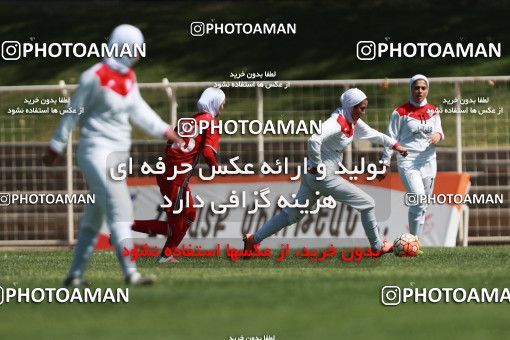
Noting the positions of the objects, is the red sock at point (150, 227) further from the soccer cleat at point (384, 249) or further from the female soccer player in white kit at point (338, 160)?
the soccer cleat at point (384, 249)

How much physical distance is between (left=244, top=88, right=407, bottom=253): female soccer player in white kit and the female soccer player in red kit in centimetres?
97

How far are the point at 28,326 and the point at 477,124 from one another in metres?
13.7

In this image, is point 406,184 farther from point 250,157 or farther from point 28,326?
point 28,326

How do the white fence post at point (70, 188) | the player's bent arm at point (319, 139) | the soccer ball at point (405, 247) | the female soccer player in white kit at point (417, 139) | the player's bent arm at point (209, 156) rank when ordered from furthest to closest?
the white fence post at point (70, 188), the female soccer player in white kit at point (417, 139), the soccer ball at point (405, 247), the player's bent arm at point (209, 156), the player's bent arm at point (319, 139)

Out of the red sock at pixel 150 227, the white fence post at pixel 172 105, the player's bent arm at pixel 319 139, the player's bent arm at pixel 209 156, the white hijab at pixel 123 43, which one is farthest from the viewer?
the white fence post at pixel 172 105

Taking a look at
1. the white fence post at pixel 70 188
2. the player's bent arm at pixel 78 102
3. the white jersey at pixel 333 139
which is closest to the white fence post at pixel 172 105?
the white fence post at pixel 70 188

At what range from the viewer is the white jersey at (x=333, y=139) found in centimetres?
1509

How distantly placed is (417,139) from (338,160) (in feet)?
7.35

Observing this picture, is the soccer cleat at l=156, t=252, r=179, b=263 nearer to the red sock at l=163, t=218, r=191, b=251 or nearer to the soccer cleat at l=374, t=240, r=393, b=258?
the red sock at l=163, t=218, r=191, b=251

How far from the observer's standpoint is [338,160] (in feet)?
51.3

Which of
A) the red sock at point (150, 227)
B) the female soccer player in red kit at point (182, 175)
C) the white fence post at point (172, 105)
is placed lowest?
the red sock at point (150, 227)

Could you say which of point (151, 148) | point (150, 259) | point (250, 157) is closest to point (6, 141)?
point (151, 148)

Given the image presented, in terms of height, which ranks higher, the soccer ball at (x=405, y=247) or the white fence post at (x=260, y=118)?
the white fence post at (x=260, y=118)

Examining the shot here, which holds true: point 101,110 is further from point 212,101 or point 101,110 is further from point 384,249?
point 384,249
